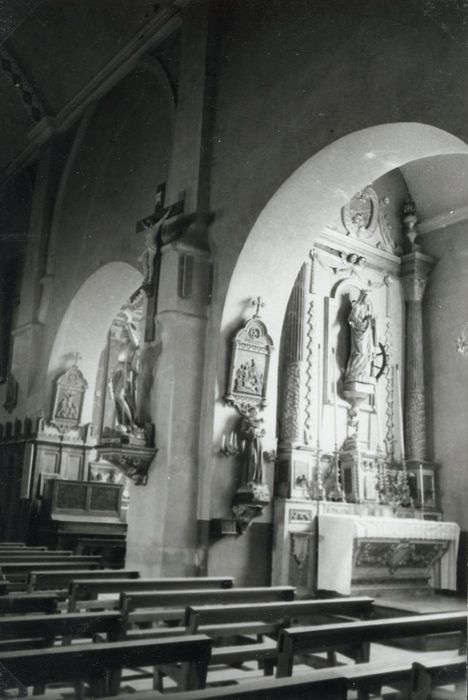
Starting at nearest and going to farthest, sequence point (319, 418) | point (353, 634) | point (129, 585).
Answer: point (353, 634)
point (129, 585)
point (319, 418)

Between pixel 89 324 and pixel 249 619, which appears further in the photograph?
pixel 89 324

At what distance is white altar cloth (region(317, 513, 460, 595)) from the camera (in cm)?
777

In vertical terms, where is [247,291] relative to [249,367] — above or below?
above

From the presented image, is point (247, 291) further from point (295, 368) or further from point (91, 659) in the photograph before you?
point (91, 659)

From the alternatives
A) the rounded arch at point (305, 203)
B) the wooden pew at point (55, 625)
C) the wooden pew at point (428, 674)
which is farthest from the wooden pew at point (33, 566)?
the wooden pew at point (428, 674)

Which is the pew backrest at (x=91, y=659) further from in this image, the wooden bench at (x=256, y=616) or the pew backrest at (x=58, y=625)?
the wooden bench at (x=256, y=616)

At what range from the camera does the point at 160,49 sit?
1043cm

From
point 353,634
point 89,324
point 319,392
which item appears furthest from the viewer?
point 89,324

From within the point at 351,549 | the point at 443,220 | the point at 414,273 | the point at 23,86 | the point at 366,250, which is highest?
the point at 23,86

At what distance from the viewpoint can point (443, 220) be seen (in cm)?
1111

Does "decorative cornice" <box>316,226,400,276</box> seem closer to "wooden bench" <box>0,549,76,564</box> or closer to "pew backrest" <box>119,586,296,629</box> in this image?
"wooden bench" <box>0,549,76,564</box>

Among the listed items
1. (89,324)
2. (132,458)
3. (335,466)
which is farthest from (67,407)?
(335,466)

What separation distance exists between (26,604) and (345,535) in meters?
Result: 4.80

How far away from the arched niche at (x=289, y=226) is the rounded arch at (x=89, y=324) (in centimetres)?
391
